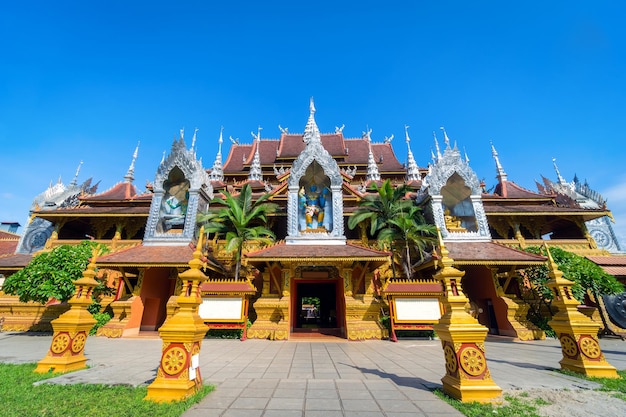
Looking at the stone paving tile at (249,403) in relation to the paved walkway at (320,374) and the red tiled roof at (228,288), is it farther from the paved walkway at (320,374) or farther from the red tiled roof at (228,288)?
the red tiled roof at (228,288)

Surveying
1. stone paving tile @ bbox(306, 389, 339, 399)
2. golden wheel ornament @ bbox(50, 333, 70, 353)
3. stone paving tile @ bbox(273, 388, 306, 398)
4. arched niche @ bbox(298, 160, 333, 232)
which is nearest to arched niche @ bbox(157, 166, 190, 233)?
arched niche @ bbox(298, 160, 333, 232)

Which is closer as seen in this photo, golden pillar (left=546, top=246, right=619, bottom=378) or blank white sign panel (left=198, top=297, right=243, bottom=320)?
golden pillar (left=546, top=246, right=619, bottom=378)

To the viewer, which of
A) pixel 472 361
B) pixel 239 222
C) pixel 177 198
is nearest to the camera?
pixel 472 361

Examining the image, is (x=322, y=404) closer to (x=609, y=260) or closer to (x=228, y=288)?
(x=228, y=288)

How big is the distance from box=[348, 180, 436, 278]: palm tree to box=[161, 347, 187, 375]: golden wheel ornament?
8.98m

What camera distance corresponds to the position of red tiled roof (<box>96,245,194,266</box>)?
10587mm

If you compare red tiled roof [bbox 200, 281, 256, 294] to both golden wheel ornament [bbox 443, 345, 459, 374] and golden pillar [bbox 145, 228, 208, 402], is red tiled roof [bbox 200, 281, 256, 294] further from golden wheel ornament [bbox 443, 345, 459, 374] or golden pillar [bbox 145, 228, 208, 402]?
golden wheel ornament [bbox 443, 345, 459, 374]

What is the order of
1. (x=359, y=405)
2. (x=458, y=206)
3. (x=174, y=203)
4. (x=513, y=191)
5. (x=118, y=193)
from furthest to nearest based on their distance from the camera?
(x=118, y=193)
(x=513, y=191)
(x=458, y=206)
(x=174, y=203)
(x=359, y=405)

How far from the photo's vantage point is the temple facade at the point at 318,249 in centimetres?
1028

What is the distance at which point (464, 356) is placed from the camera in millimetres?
3611

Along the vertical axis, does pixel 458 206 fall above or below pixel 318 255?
above

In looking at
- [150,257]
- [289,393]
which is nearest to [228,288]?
[150,257]

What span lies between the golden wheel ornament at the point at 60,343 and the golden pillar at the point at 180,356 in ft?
10.00

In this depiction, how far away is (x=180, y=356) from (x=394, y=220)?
32.5 ft
